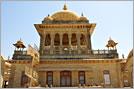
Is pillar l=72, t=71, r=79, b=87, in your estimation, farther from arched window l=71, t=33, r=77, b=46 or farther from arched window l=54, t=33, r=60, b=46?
arched window l=54, t=33, r=60, b=46

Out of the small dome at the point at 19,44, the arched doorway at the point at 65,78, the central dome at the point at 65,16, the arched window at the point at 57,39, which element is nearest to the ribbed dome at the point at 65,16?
the central dome at the point at 65,16

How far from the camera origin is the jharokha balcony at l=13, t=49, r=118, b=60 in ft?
97.4

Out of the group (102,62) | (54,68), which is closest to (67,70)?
(54,68)

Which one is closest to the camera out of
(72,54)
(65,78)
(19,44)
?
(65,78)

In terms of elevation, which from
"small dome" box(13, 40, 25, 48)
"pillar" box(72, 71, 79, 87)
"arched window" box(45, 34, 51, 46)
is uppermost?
"arched window" box(45, 34, 51, 46)

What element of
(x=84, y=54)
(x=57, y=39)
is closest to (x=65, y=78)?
(x=84, y=54)

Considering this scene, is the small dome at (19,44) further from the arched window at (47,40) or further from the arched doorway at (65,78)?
the arched doorway at (65,78)

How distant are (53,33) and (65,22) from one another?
86.2 inches

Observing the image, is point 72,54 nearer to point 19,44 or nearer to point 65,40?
point 65,40

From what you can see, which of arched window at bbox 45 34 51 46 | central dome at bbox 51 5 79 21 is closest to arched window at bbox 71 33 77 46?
central dome at bbox 51 5 79 21

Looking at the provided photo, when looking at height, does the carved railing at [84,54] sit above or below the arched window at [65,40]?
below

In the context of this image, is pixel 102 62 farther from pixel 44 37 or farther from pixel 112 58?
pixel 44 37

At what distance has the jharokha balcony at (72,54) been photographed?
29.7 metres

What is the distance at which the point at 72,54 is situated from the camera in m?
30.5
